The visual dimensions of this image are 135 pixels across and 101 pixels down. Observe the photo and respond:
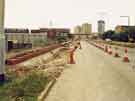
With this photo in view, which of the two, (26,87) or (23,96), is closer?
(23,96)

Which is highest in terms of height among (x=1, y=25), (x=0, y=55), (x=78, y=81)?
(x=1, y=25)

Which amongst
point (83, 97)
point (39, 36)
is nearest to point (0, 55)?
point (83, 97)

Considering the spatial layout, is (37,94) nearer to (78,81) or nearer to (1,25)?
(1,25)

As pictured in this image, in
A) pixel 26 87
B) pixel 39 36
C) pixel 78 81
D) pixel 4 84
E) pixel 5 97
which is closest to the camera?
pixel 5 97

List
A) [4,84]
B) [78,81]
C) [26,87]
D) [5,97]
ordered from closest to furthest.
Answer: [5,97]
[26,87]
[4,84]
[78,81]

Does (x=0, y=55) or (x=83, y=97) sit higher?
(x=0, y=55)

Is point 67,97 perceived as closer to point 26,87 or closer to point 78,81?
point 26,87

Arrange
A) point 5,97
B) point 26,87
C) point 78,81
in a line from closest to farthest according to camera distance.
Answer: point 5,97 → point 26,87 → point 78,81

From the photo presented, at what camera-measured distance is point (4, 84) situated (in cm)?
1306

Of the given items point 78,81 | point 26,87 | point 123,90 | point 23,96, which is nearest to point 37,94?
point 23,96

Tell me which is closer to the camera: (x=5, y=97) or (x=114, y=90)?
(x=5, y=97)

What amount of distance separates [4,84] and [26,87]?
1.28m

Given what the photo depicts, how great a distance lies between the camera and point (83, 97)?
10.7 meters

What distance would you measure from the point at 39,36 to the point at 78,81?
69.7m
